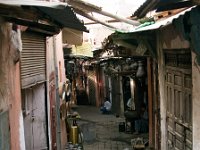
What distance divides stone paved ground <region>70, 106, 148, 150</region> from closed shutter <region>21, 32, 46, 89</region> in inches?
238

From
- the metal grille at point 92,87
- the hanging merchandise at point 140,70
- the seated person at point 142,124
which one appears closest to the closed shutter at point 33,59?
the hanging merchandise at point 140,70

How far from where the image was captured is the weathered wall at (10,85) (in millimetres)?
5357

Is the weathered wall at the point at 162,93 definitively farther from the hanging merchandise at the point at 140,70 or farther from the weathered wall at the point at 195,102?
the hanging merchandise at the point at 140,70

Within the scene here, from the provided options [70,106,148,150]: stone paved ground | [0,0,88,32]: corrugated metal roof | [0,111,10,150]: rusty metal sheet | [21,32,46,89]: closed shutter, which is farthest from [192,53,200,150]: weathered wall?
[70,106,148,150]: stone paved ground

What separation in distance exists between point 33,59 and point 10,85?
2349 millimetres

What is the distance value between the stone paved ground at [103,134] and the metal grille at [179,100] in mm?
4758

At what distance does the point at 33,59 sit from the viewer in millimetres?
8133

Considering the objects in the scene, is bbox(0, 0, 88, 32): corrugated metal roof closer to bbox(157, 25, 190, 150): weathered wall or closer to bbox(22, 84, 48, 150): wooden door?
bbox(22, 84, 48, 150): wooden door

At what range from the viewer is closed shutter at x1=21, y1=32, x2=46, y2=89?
23.9 ft

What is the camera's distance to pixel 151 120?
12.7 meters

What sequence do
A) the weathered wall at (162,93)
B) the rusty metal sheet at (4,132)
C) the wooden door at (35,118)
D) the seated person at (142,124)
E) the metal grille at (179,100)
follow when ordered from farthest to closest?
the seated person at (142,124), the weathered wall at (162,93), the wooden door at (35,118), the metal grille at (179,100), the rusty metal sheet at (4,132)

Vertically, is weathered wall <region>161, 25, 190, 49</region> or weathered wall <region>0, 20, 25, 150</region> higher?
weathered wall <region>161, 25, 190, 49</region>

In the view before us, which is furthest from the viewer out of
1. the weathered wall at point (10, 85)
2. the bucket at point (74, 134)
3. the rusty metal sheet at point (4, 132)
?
the bucket at point (74, 134)

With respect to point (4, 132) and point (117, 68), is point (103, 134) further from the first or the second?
point (4, 132)
